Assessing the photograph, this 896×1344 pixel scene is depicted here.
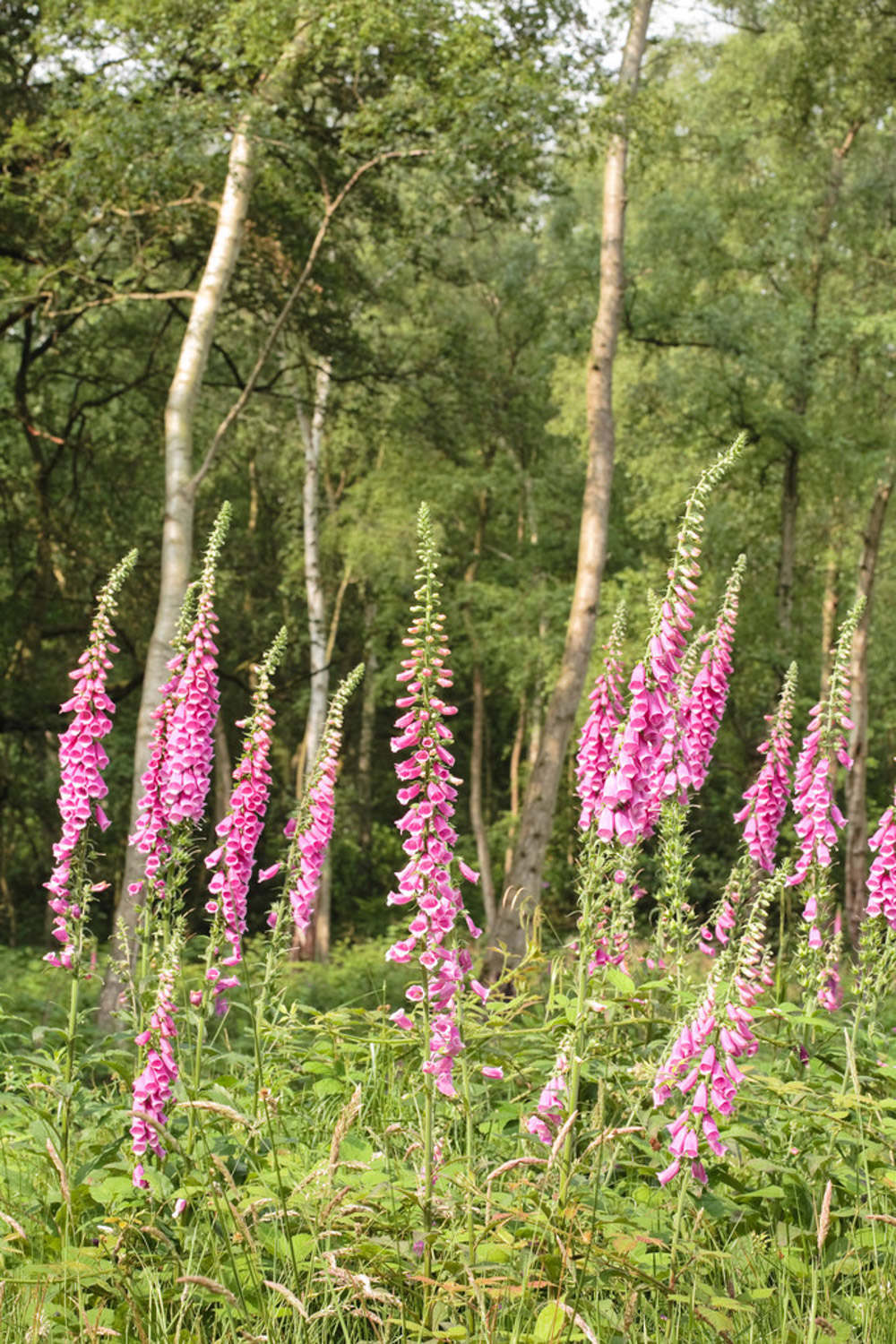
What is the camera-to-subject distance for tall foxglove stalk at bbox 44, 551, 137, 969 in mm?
4145

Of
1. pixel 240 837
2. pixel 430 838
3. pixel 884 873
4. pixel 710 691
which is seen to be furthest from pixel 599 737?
pixel 884 873

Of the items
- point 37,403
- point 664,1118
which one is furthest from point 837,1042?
point 37,403

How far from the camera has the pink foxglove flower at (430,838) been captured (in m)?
3.24

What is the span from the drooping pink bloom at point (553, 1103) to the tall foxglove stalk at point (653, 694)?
77cm

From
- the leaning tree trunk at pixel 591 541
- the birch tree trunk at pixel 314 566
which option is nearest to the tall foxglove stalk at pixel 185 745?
the leaning tree trunk at pixel 591 541

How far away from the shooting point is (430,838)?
10.9 feet

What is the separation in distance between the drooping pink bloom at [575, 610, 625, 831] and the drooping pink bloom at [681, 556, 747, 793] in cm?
123

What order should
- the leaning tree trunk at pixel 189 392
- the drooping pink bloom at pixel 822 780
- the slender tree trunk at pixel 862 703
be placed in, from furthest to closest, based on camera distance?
the slender tree trunk at pixel 862 703, the leaning tree trunk at pixel 189 392, the drooping pink bloom at pixel 822 780

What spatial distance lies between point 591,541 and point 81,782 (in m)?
10.4

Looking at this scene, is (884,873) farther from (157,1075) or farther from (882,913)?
(157,1075)

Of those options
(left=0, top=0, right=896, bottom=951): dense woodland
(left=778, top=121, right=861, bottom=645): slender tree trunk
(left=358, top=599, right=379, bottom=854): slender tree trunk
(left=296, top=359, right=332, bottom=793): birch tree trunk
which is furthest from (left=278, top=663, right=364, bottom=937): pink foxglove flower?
(left=358, top=599, right=379, bottom=854): slender tree trunk

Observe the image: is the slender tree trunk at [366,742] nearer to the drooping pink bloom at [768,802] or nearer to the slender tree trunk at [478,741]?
the slender tree trunk at [478,741]

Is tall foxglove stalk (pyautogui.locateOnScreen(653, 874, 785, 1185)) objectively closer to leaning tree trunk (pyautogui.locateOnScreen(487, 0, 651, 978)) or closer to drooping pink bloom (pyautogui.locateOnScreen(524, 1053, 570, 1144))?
drooping pink bloom (pyautogui.locateOnScreen(524, 1053, 570, 1144))

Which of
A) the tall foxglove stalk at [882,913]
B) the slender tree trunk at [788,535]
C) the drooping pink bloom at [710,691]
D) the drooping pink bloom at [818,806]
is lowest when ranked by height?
the tall foxglove stalk at [882,913]
